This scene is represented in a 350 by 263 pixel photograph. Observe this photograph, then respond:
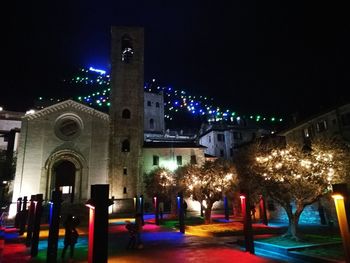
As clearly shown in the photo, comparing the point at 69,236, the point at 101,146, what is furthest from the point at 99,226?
the point at 101,146

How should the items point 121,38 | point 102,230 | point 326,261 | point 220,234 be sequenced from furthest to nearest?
point 121,38, point 220,234, point 326,261, point 102,230

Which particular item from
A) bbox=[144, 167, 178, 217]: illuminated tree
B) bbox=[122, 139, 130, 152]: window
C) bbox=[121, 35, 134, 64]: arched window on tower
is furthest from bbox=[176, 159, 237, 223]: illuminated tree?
bbox=[121, 35, 134, 64]: arched window on tower

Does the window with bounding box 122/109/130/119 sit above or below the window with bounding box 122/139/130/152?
above

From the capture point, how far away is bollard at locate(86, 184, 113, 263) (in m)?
6.90

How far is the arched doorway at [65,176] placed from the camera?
1581 inches

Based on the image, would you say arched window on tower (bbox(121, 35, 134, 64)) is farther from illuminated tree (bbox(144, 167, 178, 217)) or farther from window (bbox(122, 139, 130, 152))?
illuminated tree (bbox(144, 167, 178, 217))

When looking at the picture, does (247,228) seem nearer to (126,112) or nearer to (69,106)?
(126,112)

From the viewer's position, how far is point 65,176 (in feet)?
133

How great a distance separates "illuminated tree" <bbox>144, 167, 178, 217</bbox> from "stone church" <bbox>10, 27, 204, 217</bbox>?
106 inches

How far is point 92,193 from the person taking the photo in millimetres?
7406

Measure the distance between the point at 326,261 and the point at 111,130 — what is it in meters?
36.0

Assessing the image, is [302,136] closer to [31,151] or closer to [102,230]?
[102,230]

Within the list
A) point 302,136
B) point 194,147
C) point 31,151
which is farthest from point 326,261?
point 31,151

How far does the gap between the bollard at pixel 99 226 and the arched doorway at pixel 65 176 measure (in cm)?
3519
